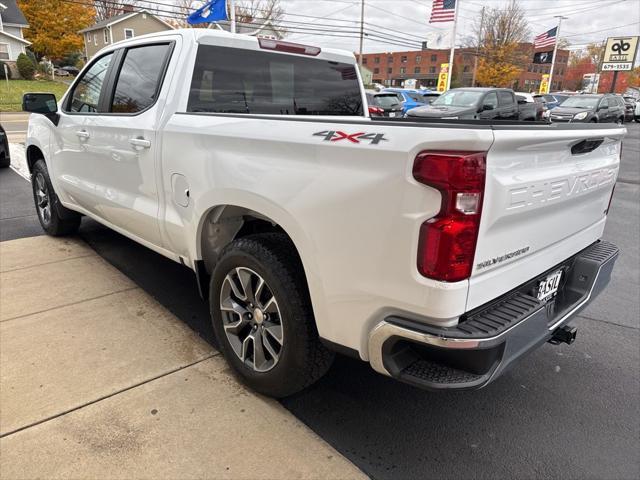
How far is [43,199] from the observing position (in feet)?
17.7

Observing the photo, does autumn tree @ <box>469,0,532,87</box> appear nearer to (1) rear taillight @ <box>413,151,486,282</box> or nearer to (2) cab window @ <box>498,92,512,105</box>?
(2) cab window @ <box>498,92,512,105</box>

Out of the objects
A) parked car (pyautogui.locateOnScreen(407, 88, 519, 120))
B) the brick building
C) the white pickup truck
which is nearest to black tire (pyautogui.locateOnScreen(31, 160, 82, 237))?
the white pickup truck

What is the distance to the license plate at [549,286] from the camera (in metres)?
2.39

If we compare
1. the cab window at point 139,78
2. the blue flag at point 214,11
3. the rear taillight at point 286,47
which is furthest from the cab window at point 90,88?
the blue flag at point 214,11

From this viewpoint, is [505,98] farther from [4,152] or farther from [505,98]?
[4,152]

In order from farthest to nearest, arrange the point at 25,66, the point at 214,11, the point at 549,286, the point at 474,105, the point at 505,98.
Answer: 1. the point at 25,66
2. the point at 505,98
3. the point at 474,105
4. the point at 214,11
5. the point at 549,286

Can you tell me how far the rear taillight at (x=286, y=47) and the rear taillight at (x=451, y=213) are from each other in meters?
2.22

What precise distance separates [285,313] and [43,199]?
4243mm

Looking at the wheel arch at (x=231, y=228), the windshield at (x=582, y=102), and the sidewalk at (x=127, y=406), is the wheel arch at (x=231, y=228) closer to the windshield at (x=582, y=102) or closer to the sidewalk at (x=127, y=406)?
the sidewalk at (x=127, y=406)

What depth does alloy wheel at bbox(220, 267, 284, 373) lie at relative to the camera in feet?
8.39

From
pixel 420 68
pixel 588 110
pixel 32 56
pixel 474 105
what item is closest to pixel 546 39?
pixel 588 110

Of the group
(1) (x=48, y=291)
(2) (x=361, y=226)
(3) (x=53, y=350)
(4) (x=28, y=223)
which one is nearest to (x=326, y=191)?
(2) (x=361, y=226)

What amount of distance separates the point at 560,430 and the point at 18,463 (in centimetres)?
266

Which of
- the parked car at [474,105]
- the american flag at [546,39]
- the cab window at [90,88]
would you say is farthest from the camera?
the american flag at [546,39]
